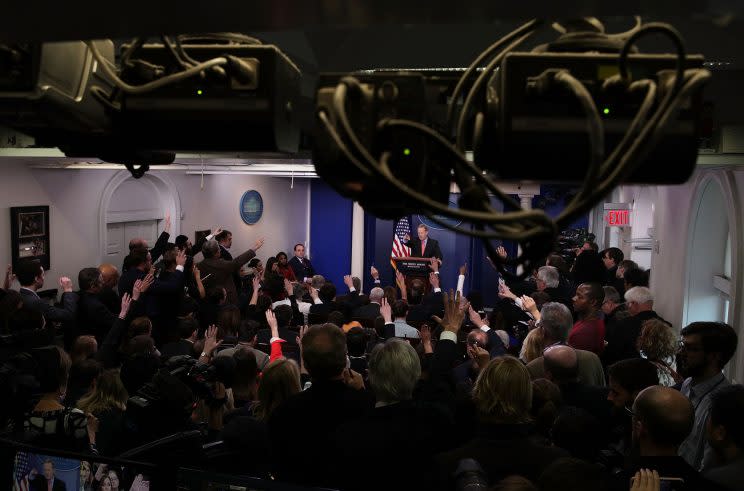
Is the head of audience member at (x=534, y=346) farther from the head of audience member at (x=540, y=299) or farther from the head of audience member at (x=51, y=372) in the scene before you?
the head of audience member at (x=51, y=372)

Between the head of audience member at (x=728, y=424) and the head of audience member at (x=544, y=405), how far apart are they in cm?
59

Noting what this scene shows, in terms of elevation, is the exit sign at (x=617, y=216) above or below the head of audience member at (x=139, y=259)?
above

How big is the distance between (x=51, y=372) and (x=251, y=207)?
927 cm

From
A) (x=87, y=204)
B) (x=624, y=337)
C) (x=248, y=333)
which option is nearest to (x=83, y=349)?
(x=248, y=333)

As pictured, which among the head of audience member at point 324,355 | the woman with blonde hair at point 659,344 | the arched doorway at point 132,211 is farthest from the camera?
the arched doorway at point 132,211

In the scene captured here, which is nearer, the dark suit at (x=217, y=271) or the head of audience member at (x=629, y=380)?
the head of audience member at (x=629, y=380)

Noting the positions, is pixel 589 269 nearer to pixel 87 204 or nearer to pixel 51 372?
pixel 87 204

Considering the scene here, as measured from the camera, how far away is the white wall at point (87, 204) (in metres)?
7.11

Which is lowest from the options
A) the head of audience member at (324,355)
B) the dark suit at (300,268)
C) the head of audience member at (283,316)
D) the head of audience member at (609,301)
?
the dark suit at (300,268)

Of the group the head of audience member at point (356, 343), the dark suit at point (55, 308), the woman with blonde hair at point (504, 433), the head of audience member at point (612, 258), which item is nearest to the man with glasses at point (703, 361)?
the woman with blonde hair at point (504, 433)

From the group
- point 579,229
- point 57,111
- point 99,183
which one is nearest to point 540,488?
point 57,111

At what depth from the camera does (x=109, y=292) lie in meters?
6.05

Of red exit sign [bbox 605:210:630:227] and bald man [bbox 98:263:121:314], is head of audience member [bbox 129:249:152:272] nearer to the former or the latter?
bald man [bbox 98:263:121:314]

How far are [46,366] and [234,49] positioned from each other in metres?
1.87
